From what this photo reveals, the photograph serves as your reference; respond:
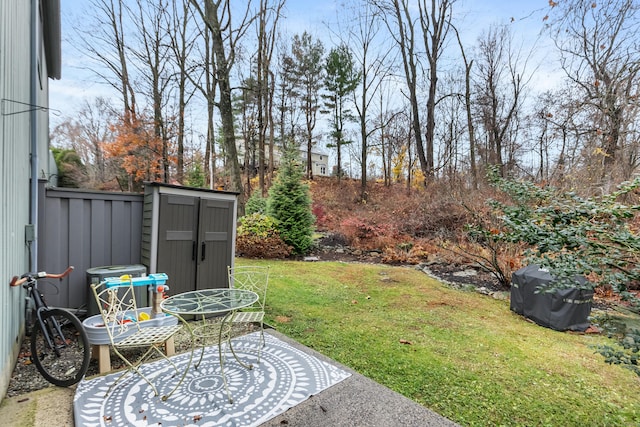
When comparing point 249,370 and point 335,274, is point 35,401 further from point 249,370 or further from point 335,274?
point 335,274

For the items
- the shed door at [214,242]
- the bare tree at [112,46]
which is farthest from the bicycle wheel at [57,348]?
the bare tree at [112,46]

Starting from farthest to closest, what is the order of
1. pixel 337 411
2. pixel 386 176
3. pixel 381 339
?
pixel 386 176, pixel 381 339, pixel 337 411

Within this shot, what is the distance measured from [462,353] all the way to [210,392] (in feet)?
7.50

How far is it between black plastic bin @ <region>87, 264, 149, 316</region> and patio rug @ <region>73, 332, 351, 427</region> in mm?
906

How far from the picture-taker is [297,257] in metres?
8.05

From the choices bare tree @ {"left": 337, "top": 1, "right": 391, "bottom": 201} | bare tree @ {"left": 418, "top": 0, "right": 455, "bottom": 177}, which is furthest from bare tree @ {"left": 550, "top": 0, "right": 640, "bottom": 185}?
bare tree @ {"left": 337, "top": 1, "right": 391, "bottom": 201}

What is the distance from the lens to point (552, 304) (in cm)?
383

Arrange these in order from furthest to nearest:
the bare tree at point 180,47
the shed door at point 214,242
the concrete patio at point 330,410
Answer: the bare tree at point 180,47 → the shed door at point 214,242 → the concrete patio at point 330,410

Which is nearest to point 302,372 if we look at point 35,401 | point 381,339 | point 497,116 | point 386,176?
point 381,339

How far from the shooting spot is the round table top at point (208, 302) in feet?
7.54

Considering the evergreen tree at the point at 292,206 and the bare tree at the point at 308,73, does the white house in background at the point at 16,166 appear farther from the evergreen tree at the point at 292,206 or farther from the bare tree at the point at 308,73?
the bare tree at the point at 308,73

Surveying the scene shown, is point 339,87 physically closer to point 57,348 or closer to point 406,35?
point 406,35

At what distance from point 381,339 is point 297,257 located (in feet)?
16.4

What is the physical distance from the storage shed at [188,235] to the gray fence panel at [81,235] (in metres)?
0.21
